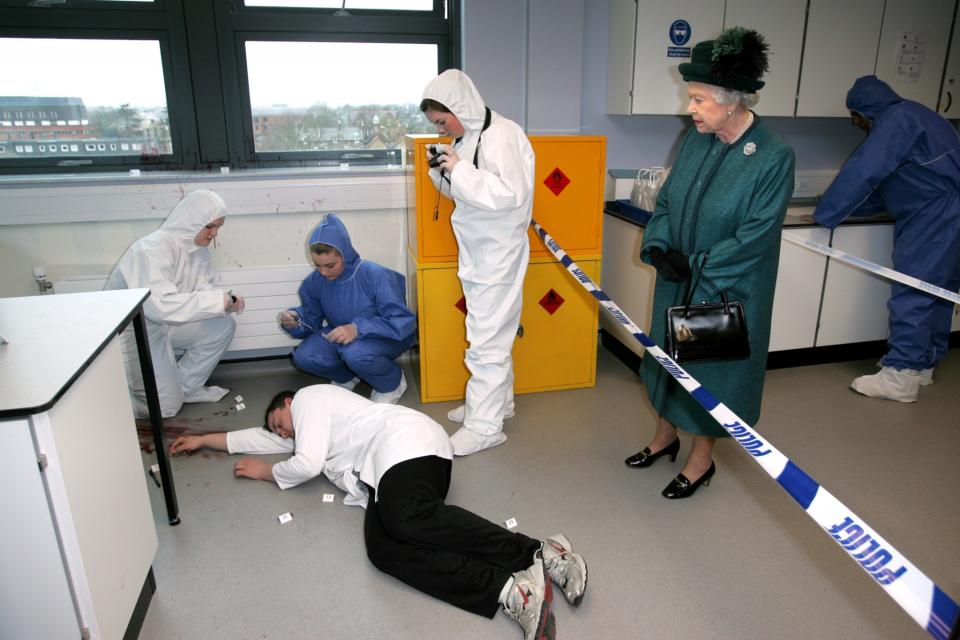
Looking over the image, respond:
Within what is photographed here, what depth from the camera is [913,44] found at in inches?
142

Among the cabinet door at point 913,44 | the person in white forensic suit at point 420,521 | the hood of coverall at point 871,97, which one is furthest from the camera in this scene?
the cabinet door at point 913,44

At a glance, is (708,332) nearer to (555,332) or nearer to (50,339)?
(555,332)

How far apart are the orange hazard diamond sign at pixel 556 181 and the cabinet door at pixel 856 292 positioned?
1481mm

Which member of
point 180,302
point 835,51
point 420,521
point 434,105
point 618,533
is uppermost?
point 835,51

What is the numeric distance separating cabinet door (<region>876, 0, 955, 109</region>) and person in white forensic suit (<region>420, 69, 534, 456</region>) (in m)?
2.42

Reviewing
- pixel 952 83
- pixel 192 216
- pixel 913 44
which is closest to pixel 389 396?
pixel 192 216

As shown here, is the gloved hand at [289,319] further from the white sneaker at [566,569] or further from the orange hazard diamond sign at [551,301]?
the white sneaker at [566,569]

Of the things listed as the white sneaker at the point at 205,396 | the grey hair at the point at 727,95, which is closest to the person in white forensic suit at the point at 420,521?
the white sneaker at the point at 205,396

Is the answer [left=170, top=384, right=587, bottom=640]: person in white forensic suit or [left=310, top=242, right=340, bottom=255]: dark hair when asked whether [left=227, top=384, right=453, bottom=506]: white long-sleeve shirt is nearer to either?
[left=170, top=384, right=587, bottom=640]: person in white forensic suit

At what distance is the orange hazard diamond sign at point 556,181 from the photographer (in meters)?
3.05

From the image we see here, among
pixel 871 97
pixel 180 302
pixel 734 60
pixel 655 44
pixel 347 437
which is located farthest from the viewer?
pixel 655 44

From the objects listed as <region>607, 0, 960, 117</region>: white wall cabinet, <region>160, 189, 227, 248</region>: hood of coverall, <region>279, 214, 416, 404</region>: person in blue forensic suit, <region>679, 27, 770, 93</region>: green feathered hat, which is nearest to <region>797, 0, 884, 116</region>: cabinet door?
<region>607, 0, 960, 117</region>: white wall cabinet

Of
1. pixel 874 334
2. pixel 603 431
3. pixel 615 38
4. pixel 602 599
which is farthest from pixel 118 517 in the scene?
pixel 874 334

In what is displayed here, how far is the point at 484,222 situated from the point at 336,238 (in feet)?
2.63
